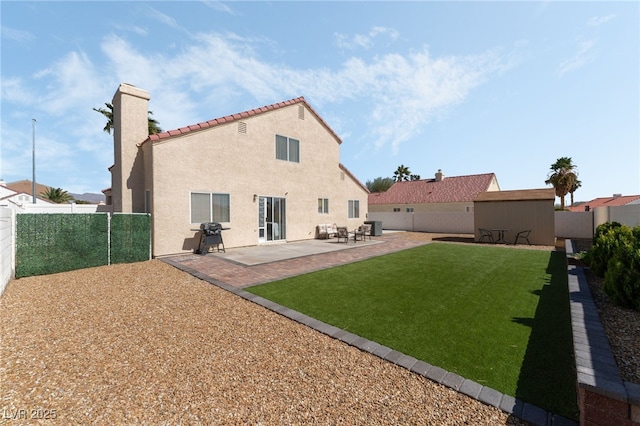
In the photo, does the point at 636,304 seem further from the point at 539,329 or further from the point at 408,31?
the point at 408,31

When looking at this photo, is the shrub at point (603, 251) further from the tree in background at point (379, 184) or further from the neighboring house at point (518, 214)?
the tree in background at point (379, 184)

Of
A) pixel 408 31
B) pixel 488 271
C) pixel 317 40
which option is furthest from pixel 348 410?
pixel 317 40

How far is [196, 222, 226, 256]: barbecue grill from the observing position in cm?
1128

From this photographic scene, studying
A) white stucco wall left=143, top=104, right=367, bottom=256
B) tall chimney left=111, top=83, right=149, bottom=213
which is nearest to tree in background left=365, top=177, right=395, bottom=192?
white stucco wall left=143, top=104, right=367, bottom=256

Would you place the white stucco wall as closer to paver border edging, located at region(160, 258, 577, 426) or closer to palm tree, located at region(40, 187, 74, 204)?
paver border edging, located at region(160, 258, 577, 426)

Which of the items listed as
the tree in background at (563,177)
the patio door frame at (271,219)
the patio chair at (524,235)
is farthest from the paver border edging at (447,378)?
the tree in background at (563,177)

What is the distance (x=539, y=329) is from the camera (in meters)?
4.41

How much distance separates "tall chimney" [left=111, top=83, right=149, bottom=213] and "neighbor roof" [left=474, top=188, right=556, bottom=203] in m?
20.0

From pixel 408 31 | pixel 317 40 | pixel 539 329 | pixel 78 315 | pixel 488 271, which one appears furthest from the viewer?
pixel 317 40

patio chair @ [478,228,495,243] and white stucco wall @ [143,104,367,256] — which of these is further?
patio chair @ [478,228,495,243]

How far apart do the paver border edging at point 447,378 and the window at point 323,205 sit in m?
12.6

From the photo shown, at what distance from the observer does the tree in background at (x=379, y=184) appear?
53.0m

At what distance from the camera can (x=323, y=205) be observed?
58.5 feet

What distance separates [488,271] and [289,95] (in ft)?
45.8
